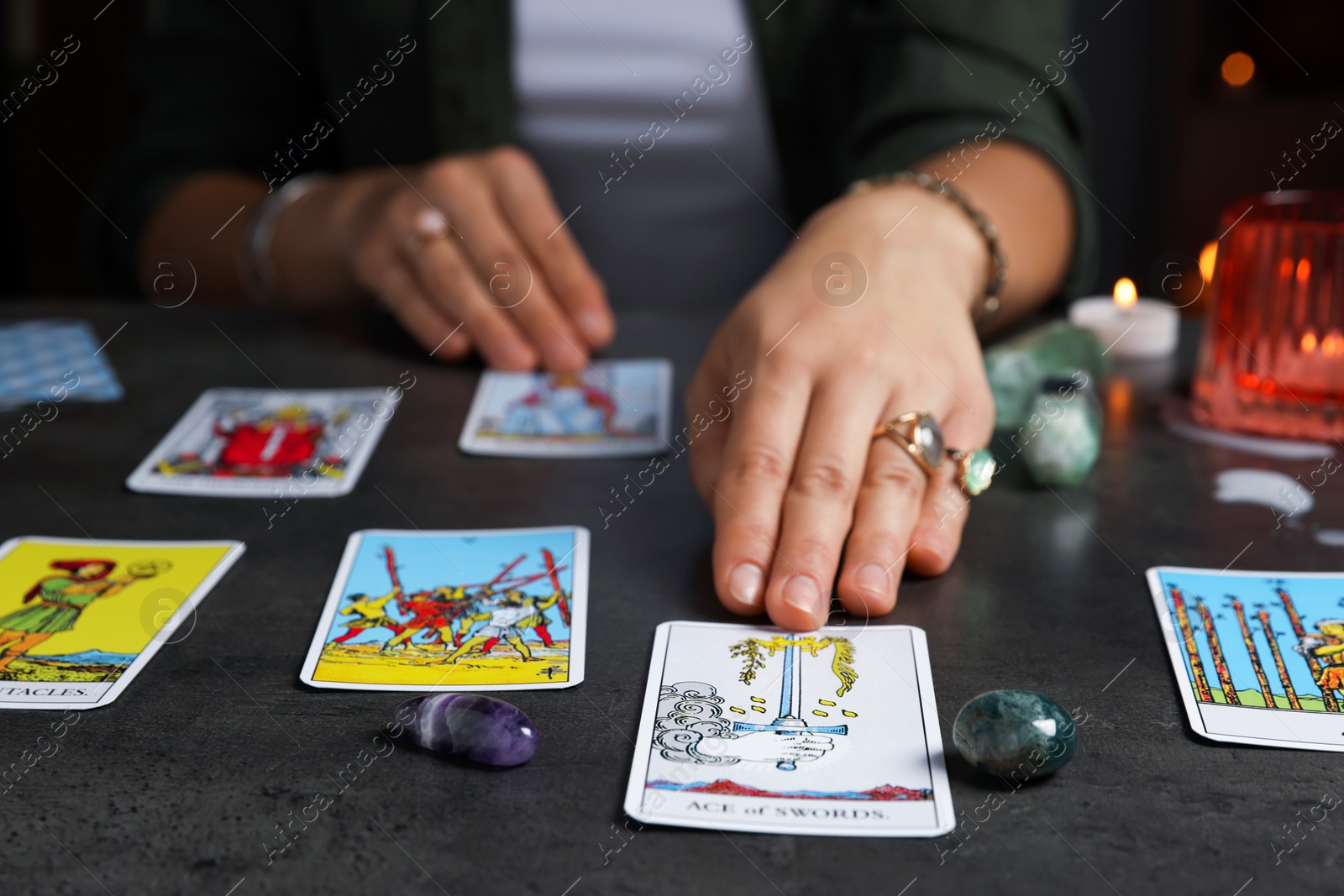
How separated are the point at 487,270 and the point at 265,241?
1.28 feet

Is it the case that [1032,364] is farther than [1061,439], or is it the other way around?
[1032,364]

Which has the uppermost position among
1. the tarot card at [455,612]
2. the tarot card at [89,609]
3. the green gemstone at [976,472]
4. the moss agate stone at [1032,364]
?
the tarot card at [89,609]

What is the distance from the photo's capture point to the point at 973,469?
0.76 metres

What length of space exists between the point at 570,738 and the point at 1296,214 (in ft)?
2.40

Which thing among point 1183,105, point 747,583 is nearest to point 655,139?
point 747,583

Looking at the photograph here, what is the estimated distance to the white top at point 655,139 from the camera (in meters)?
1.46

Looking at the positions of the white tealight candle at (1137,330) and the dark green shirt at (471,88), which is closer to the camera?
the white tealight candle at (1137,330)

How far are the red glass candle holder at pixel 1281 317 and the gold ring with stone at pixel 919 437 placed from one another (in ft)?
0.98

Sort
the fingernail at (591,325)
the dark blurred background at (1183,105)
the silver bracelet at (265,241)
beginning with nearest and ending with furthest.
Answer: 1. the fingernail at (591,325)
2. the silver bracelet at (265,241)
3. the dark blurred background at (1183,105)

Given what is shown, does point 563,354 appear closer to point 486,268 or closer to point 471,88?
point 486,268

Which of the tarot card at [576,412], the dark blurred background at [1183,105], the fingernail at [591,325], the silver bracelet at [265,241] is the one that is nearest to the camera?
the tarot card at [576,412]

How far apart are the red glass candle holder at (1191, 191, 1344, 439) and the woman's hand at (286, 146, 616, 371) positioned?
1.92 ft

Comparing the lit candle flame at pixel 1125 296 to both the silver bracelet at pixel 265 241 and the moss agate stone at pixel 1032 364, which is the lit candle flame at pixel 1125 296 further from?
the silver bracelet at pixel 265 241

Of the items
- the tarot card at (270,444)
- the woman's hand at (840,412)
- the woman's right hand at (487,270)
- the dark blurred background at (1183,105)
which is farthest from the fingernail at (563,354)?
the dark blurred background at (1183,105)
